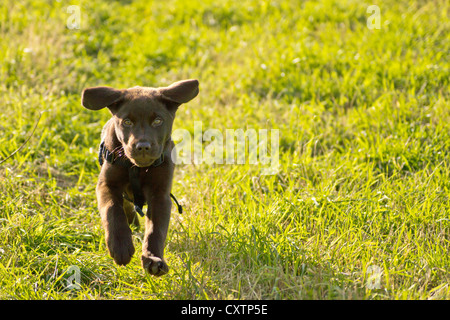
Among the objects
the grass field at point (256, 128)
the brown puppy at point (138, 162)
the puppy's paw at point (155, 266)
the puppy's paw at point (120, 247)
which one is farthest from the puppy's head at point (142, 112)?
the grass field at point (256, 128)

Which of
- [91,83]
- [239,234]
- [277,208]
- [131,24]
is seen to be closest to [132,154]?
[239,234]

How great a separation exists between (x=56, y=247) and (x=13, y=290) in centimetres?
68

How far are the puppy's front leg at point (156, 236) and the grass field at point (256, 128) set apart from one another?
282 millimetres

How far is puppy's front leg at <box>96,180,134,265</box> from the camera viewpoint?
11.8ft

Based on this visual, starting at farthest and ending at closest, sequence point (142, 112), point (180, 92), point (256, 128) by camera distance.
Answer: point (256, 128) → point (180, 92) → point (142, 112)

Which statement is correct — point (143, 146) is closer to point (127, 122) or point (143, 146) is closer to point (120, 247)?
point (127, 122)

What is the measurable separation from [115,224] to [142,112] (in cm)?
77

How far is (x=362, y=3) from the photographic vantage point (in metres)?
9.11

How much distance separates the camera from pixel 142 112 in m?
3.85

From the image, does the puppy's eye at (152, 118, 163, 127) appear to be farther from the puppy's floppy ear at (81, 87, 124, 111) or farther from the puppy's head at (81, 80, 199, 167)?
the puppy's floppy ear at (81, 87, 124, 111)

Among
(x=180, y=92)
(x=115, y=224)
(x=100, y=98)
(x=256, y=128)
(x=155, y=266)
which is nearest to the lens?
(x=155, y=266)

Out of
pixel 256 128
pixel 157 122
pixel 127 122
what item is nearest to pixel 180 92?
pixel 157 122

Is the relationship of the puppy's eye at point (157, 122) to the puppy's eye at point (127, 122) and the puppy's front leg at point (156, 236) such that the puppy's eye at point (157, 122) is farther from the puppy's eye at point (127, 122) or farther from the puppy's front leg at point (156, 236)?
the puppy's front leg at point (156, 236)

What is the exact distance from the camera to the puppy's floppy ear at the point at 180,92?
159 inches
